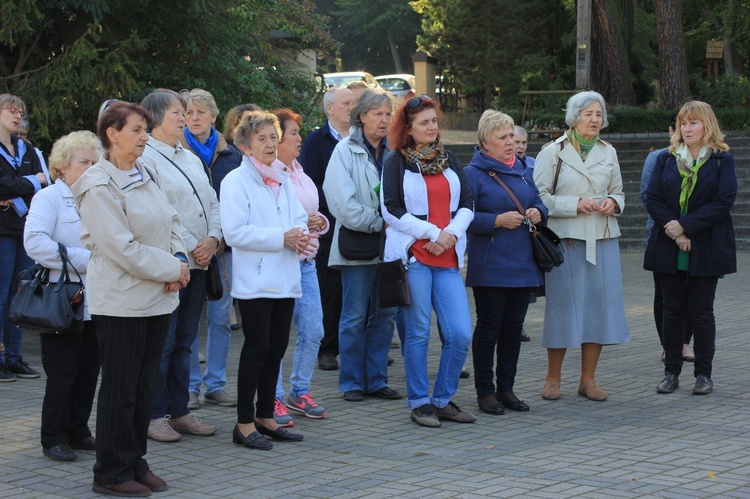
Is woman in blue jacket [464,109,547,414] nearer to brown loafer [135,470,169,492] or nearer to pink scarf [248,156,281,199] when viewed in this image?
pink scarf [248,156,281,199]

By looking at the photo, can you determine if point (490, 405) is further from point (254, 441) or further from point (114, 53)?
point (114, 53)

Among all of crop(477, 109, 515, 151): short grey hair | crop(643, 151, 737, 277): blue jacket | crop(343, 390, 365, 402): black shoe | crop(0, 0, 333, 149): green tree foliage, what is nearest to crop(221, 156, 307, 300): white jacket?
crop(343, 390, 365, 402): black shoe

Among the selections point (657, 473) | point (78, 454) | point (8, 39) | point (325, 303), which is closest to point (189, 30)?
point (8, 39)

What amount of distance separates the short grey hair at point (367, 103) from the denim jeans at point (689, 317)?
8.06 ft

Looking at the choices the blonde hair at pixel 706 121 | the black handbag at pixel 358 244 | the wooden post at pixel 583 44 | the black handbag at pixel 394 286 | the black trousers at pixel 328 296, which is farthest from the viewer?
the wooden post at pixel 583 44

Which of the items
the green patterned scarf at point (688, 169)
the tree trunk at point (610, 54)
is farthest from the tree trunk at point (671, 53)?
the green patterned scarf at point (688, 169)

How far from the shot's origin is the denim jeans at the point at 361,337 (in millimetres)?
7523

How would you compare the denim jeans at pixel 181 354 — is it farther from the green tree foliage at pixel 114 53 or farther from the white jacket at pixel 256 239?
the green tree foliage at pixel 114 53

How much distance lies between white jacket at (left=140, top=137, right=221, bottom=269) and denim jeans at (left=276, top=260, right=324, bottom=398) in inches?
28.1

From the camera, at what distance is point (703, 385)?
7562 mm

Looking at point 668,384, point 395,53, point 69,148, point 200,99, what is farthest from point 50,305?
point 395,53

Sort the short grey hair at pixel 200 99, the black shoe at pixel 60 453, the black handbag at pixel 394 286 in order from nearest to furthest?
the black shoe at pixel 60 453 < the black handbag at pixel 394 286 < the short grey hair at pixel 200 99

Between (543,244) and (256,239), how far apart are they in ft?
6.73

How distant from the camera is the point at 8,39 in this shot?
34.4ft
